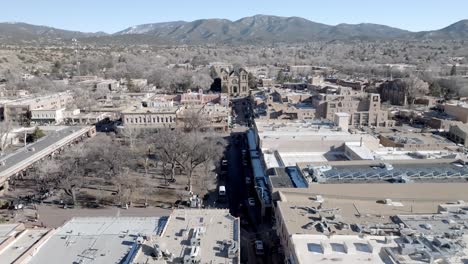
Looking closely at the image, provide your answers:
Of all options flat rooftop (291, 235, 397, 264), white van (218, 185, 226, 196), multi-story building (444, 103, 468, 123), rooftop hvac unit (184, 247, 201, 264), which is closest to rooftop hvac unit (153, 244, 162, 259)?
rooftop hvac unit (184, 247, 201, 264)

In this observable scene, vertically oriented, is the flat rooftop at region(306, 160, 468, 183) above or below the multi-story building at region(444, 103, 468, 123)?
below

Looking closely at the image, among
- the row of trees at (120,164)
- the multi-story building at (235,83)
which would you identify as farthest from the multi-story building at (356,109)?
the multi-story building at (235,83)

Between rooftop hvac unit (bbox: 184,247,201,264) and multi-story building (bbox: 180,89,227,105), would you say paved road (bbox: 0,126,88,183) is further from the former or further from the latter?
rooftop hvac unit (bbox: 184,247,201,264)

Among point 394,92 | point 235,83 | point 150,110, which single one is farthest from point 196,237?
point 235,83

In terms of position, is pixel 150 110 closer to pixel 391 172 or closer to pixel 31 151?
pixel 31 151

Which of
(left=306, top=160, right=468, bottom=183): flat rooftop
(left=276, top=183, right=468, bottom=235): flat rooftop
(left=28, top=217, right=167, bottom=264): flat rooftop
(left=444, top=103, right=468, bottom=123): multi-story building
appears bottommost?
(left=28, top=217, right=167, bottom=264): flat rooftop

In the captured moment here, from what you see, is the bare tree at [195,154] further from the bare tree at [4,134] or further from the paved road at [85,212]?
the bare tree at [4,134]
